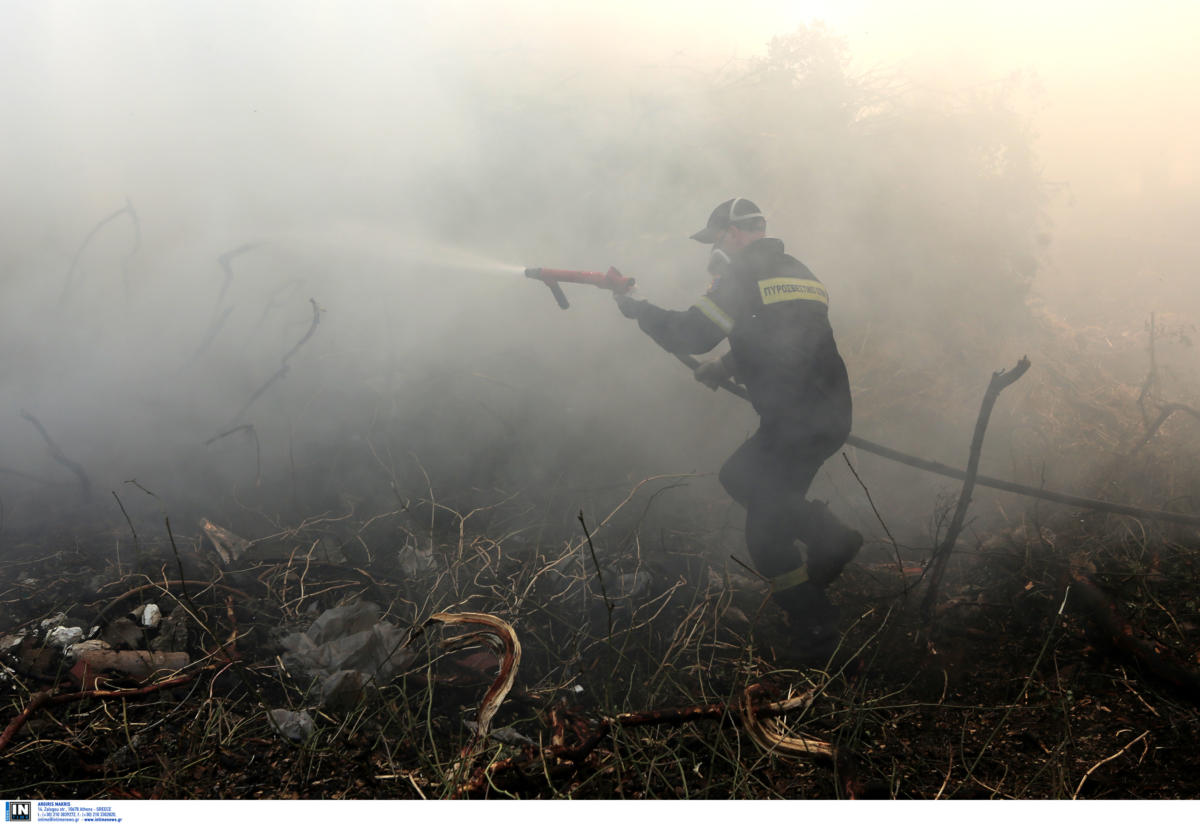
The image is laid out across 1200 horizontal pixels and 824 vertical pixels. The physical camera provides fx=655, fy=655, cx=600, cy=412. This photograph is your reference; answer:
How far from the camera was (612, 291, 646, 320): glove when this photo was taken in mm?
3428

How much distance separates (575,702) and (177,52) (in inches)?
213

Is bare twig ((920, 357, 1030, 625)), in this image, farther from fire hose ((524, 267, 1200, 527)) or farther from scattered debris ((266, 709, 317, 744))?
scattered debris ((266, 709, 317, 744))

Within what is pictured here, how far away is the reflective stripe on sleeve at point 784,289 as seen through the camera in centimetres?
309

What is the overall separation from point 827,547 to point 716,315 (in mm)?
1188

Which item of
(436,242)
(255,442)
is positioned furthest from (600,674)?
(436,242)

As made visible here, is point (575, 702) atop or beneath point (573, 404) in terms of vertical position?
beneath

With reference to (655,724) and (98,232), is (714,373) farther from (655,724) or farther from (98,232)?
(98,232)

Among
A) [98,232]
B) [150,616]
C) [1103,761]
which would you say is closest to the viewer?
[1103,761]

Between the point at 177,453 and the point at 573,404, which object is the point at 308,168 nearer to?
the point at 177,453

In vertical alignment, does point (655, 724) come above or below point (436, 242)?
below

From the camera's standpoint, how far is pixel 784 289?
3.09 metres

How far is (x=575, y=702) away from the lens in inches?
98.6

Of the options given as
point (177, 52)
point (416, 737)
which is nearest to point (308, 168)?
point (177, 52)

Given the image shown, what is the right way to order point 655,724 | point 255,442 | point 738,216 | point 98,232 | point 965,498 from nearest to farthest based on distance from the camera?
point 655,724 → point 965,498 → point 738,216 → point 255,442 → point 98,232
